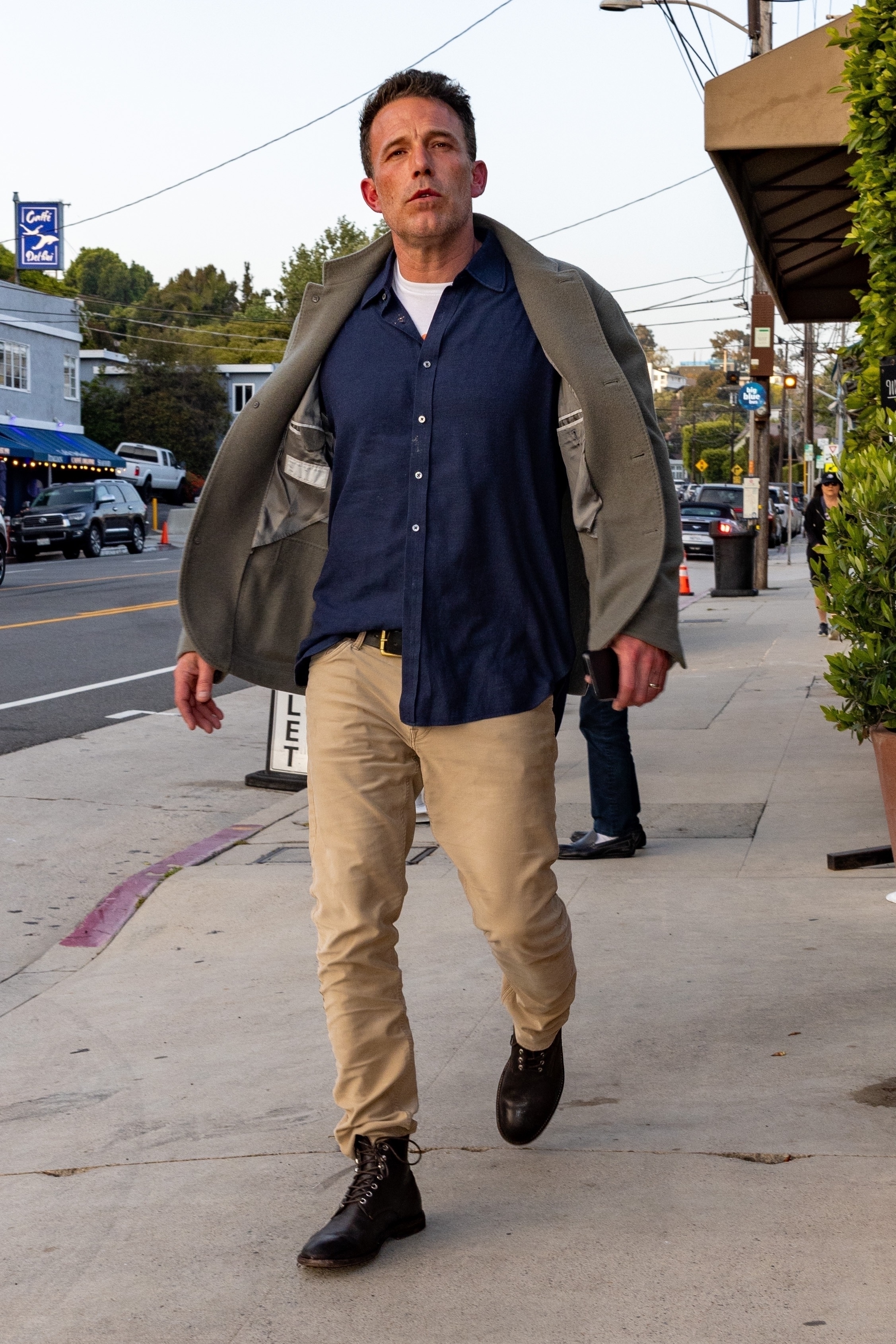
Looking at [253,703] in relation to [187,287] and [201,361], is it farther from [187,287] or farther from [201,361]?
[187,287]

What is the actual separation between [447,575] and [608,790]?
3.69m

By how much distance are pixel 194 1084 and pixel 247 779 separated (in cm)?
508

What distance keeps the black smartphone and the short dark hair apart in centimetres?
116

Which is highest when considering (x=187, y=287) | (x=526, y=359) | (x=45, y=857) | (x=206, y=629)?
(x=187, y=287)

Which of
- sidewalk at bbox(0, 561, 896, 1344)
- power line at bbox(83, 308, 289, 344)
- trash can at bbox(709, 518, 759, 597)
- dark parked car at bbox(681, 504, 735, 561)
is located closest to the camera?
sidewalk at bbox(0, 561, 896, 1344)

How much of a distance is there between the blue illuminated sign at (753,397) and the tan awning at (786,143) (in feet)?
40.7

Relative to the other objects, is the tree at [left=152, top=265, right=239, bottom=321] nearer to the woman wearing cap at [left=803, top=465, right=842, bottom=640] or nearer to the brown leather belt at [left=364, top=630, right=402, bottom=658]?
the woman wearing cap at [left=803, top=465, right=842, bottom=640]

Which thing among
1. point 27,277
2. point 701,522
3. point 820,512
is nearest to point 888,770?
point 820,512

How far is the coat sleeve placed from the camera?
3242 millimetres

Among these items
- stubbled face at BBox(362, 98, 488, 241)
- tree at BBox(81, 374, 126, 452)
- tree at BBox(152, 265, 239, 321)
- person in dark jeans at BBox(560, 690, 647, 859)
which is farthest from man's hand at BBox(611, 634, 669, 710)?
tree at BBox(152, 265, 239, 321)

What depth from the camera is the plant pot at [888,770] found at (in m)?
5.43

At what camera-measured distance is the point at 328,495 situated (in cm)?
354

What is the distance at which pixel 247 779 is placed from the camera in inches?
368

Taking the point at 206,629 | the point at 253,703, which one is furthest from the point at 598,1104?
the point at 253,703
